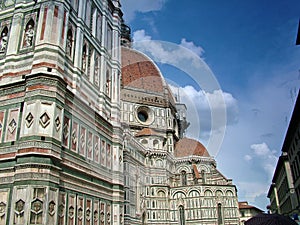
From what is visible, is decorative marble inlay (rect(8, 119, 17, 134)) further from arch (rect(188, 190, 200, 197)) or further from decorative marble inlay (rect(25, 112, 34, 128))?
arch (rect(188, 190, 200, 197))

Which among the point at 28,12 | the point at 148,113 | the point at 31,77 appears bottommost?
the point at 31,77

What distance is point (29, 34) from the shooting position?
13039 mm

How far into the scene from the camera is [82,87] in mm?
14188

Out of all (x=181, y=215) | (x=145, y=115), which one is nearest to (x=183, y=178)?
(x=181, y=215)

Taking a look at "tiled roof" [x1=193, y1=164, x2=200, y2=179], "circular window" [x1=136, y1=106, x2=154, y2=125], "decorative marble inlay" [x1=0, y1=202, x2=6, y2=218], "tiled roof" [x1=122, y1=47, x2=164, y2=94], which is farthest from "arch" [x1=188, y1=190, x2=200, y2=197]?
"decorative marble inlay" [x1=0, y1=202, x2=6, y2=218]

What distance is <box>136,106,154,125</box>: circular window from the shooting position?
49.0 meters

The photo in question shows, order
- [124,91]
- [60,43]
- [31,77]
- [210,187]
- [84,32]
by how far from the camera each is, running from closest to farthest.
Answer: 1. [31,77]
2. [60,43]
3. [84,32]
4. [210,187]
5. [124,91]

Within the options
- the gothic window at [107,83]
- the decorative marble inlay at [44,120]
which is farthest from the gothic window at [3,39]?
the gothic window at [107,83]

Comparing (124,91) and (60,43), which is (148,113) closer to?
(124,91)

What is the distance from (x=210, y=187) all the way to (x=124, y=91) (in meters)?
19.7

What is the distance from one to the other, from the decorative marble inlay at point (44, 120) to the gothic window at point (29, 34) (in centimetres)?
370

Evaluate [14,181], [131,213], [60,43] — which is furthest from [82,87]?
[131,213]

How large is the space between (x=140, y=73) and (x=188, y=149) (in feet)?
53.4

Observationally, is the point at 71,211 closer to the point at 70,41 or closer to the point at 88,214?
the point at 88,214
